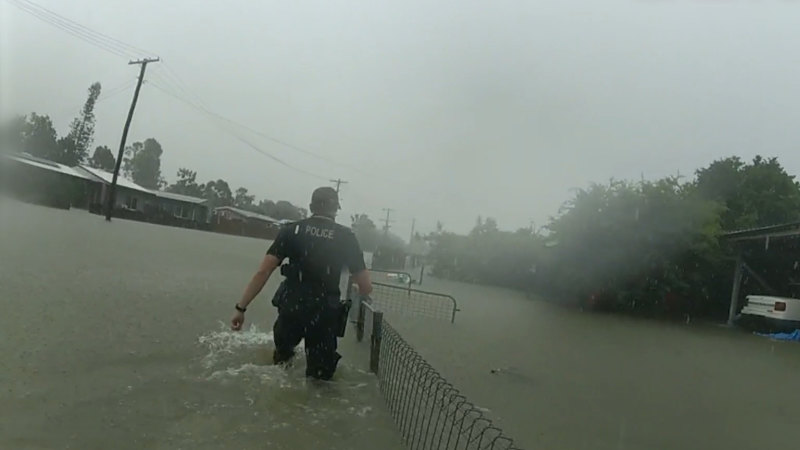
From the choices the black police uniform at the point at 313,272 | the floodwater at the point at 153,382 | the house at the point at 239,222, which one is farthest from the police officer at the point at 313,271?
the house at the point at 239,222

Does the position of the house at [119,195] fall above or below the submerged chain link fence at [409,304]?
above

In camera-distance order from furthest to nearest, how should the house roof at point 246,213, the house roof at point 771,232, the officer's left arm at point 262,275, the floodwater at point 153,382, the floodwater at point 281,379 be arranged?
the house roof at point 246,213 → the house roof at point 771,232 → the officer's left arm at point 262,275 → the floodwater at point 281,379 → the floodwater at point 153,382

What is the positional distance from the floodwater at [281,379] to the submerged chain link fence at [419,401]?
17cm

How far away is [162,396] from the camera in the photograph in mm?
4605

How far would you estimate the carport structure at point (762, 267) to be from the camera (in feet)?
53.1

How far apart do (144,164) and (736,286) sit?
56.1 metres

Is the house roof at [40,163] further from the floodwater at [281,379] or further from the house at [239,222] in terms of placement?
the floodwater at [281,379]

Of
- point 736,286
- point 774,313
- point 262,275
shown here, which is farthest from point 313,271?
point 736,286

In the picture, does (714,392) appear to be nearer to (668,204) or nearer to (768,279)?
(668,204)

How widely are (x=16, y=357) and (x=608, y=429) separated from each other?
5.22 m

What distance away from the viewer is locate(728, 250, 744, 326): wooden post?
1620cm

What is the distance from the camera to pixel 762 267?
17.6m

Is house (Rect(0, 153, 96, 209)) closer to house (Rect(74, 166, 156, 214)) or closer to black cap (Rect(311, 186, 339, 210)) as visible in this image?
house (Rect(74, 166, 156, 214))

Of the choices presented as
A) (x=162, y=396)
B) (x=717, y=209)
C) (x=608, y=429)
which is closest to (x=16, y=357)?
(x=162, y=396)
